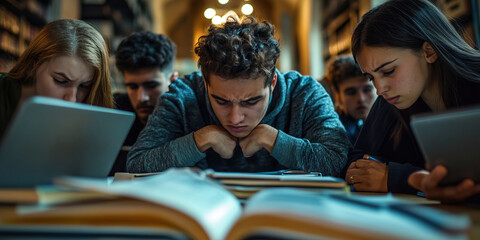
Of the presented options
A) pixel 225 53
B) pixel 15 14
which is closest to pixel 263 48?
pixel 225 53

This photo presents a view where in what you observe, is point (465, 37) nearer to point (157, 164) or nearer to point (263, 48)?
point (263, 48)

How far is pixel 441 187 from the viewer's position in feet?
2.33

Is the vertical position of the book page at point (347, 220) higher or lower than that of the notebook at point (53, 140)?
lower

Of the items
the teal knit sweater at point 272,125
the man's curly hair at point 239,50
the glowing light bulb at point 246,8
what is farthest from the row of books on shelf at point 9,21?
the glowing light bulb at point 246,8

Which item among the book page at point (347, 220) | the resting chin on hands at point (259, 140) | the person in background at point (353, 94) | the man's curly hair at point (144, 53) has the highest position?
the man's curly hair at point (144, 53)

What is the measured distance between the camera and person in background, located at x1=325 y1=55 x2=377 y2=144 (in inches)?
80.4

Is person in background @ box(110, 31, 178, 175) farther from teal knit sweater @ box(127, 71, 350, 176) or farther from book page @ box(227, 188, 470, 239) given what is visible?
book page @ box(227, 188, 470, 239)

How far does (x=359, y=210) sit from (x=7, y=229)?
1.40 feet

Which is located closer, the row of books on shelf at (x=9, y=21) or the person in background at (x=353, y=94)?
the person in background at (x=353, y=94)

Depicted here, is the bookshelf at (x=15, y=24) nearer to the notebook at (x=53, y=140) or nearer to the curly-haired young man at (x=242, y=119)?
the curly-haired young man at (x=242, y=119)

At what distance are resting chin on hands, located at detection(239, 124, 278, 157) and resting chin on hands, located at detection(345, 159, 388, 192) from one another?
25 centimetres

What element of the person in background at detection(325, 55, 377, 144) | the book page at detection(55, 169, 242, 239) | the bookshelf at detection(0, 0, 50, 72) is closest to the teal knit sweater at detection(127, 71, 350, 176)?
the book page at detection(55, 169, 242, 239)

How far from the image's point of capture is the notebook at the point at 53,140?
59cm

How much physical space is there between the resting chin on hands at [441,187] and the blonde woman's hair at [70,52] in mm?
1142
